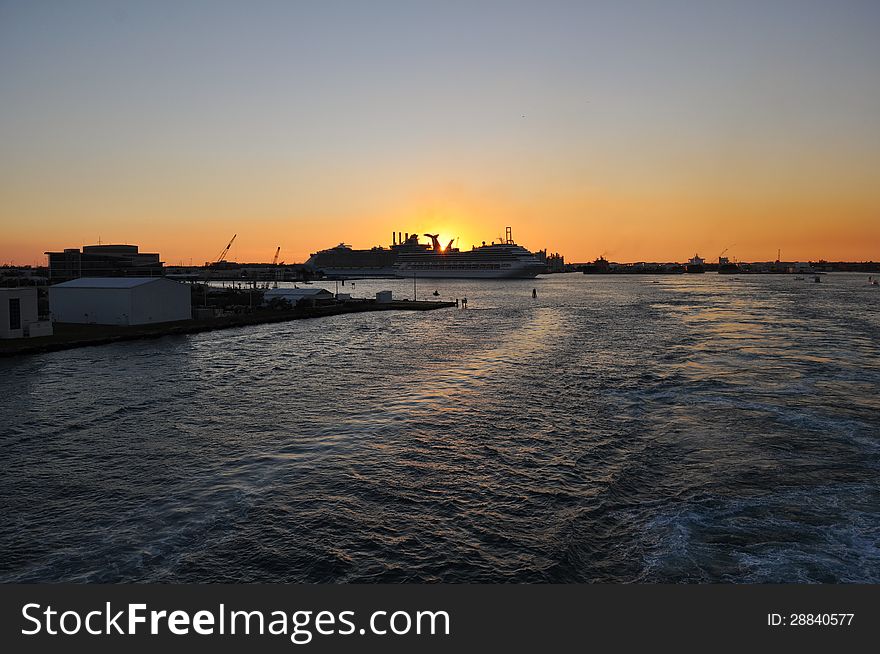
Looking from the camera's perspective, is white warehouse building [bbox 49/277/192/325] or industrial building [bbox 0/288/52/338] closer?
industrial building [bbox 0/288/52/338]

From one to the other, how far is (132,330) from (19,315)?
7.61m

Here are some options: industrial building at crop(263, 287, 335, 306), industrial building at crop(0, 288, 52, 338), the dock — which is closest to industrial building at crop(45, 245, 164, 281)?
industrial building at crop(263, 287, 335, 306)

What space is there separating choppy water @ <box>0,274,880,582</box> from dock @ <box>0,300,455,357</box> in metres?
3.20

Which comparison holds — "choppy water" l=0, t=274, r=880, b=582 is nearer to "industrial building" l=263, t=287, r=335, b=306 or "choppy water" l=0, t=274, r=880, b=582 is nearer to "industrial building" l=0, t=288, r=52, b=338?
"industrial building" l=0, t=288, r=52, b=338

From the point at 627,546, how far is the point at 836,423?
13.5 m

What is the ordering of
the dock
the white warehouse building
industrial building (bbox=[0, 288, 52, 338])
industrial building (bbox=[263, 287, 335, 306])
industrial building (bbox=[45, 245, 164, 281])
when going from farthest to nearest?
industrial building (bbox=[45, 245, 164, 281]) → industrial building (bbox=[263, 287, 335, 306]) → the white warehouse building → industrial building (bbox=[0, 288, 52, 338]) → the dock

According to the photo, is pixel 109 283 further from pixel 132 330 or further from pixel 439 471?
pixel 439 471

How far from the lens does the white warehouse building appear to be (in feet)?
152

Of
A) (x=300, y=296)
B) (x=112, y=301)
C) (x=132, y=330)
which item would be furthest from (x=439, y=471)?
(x=300, y=296)

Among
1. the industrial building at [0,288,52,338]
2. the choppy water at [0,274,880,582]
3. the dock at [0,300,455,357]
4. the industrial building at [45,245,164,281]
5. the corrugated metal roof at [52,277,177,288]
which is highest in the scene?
the industrial building at [45,245,164,281]

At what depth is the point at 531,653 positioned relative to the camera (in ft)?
21.5

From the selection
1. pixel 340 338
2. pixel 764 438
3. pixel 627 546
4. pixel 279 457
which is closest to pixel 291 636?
pixel 627 546

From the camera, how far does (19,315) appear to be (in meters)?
38.2

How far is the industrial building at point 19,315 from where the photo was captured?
36938mm
